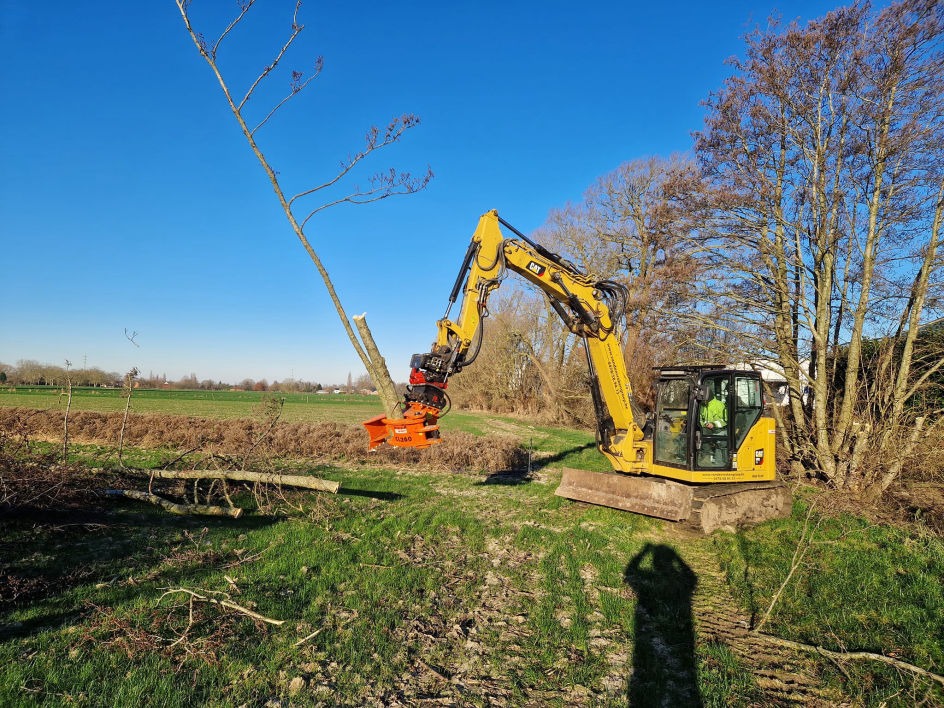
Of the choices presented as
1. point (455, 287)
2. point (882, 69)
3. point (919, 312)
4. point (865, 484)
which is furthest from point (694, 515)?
point (882, 69)

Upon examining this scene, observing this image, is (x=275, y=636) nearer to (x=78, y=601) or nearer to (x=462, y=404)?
(x=78, y=601)

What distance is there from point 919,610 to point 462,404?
131 ft

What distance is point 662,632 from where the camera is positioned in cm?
474

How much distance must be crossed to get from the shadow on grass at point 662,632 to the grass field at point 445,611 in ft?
0.08

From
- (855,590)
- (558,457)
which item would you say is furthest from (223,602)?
(558,457)

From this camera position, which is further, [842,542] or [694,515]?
[694,515]

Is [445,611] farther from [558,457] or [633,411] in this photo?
[558,457]

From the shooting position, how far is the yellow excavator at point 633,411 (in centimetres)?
751

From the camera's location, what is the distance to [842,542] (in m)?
6.94

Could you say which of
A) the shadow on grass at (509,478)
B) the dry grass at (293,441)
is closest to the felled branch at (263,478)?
the shadow on grass at (509,478)

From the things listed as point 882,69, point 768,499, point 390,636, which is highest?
point 882,69

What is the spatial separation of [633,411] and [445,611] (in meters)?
5.71

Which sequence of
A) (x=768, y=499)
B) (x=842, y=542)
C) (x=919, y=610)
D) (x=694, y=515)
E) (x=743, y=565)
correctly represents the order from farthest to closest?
(x=768, y=499)
(x=694, y=515)
(x=842, y=542)
(x=743, y=565)
(x=919, y=610)

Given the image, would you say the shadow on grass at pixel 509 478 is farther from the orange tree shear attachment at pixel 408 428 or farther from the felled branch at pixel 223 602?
the felled branch at pixel 223 602
